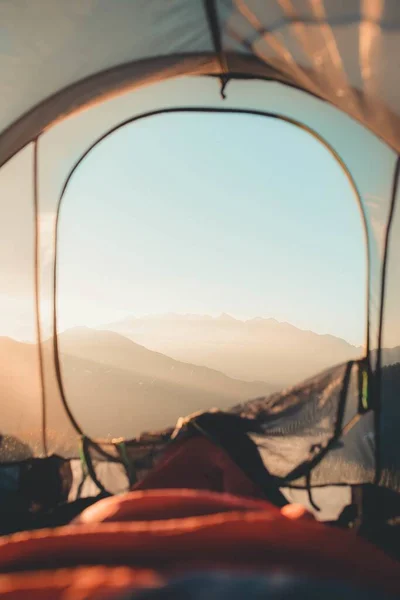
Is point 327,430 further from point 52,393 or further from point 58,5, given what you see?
point 58,5

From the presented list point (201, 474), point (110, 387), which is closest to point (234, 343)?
point (110, 387)

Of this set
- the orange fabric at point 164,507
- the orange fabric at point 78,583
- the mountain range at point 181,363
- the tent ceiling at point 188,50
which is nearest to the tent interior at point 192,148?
the tent ceiling at point 188,50

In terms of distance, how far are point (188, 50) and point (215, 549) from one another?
1.43 m

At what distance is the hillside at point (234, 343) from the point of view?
5.28m

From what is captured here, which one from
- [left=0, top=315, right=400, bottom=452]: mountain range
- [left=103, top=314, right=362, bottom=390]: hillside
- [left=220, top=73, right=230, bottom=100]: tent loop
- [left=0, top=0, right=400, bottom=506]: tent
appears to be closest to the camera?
[left=0, top=0, right=400, bottom=506]: tent

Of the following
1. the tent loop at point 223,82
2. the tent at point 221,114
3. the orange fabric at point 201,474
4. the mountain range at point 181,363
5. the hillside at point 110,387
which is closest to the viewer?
the orange fabric at point 201,474

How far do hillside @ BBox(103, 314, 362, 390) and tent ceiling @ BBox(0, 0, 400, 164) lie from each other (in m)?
3.34

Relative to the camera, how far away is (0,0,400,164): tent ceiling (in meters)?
1.26

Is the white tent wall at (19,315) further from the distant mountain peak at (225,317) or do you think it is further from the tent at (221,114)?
the distant mountain peak at (225,317)

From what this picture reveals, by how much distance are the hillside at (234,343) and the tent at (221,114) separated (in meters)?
2.95

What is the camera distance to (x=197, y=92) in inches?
72.2

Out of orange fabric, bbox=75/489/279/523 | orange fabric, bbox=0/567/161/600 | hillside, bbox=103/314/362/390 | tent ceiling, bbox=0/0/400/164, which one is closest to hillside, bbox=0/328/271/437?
hillside, bbox=103/314/362/390

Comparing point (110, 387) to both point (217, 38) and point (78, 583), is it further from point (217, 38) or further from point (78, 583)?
point (78, 583)

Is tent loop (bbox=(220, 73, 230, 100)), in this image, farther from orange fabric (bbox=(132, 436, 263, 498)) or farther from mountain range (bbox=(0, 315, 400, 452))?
mountain range (bbox=(0, 315, 400, 452))
